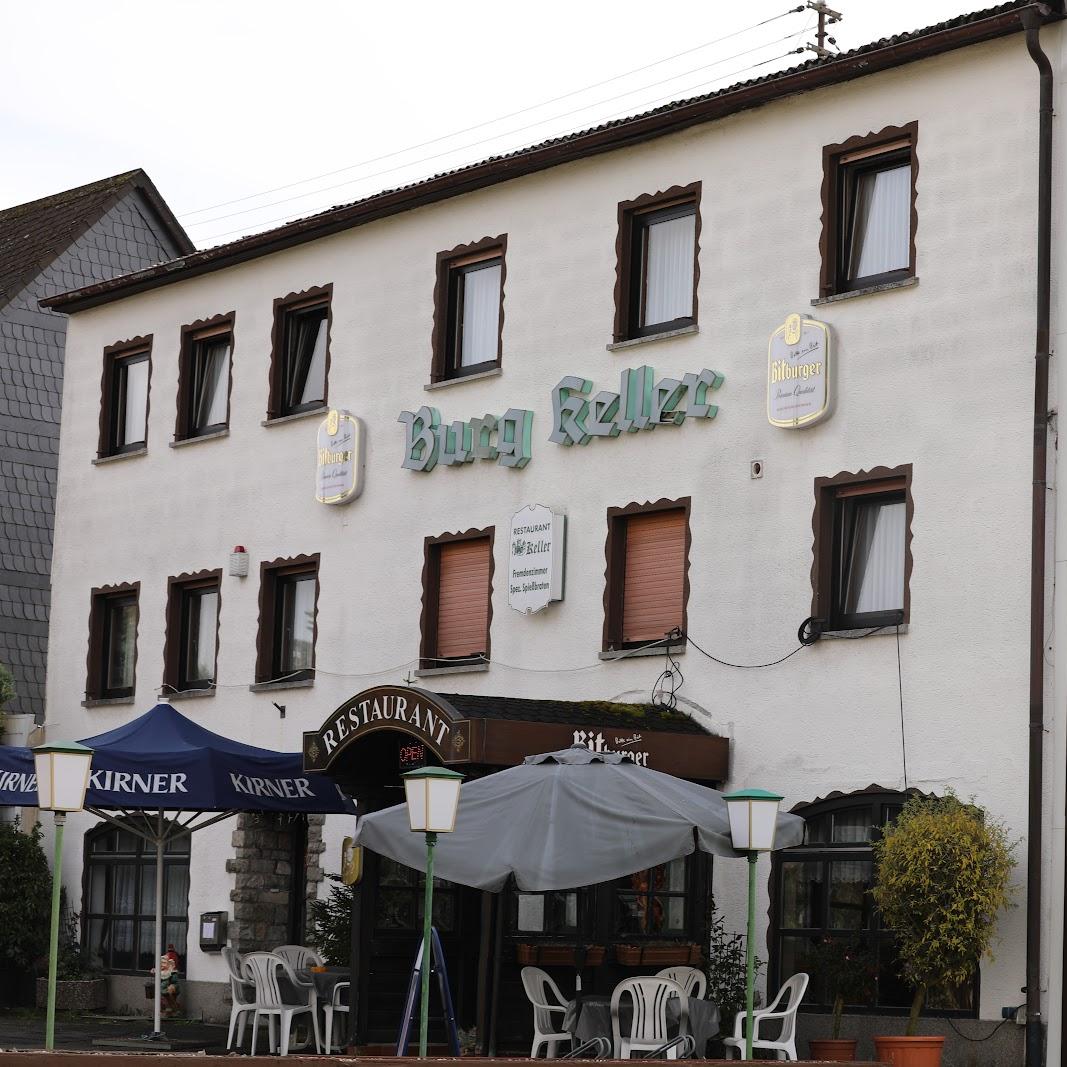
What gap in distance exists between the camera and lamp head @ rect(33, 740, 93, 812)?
1551 cm

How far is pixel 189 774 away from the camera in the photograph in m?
19.2

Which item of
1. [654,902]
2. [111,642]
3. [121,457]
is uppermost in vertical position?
[121,457]

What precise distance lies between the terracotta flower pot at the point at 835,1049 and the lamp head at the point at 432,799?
413 cm

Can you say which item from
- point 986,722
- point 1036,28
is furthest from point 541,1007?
point 1036,28

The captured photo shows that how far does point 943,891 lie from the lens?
1588 cm

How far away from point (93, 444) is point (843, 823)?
1289 cm

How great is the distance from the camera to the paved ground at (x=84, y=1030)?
2073 centimetres

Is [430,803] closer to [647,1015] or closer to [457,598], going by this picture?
[647,1015]

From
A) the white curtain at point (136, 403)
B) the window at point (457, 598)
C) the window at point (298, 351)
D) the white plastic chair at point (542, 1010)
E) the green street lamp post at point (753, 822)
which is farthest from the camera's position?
the white curtain at point (136, 403)

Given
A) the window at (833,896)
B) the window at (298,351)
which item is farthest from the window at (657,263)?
the window at (833,896)

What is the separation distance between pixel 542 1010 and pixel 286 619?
27.2 feet

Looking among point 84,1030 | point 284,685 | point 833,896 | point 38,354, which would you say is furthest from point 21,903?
point 833,896

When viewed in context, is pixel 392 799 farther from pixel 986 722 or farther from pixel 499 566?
pixel 986 722

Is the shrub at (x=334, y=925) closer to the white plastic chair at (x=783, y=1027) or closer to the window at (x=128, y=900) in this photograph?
the window at (x=128, y=900)
